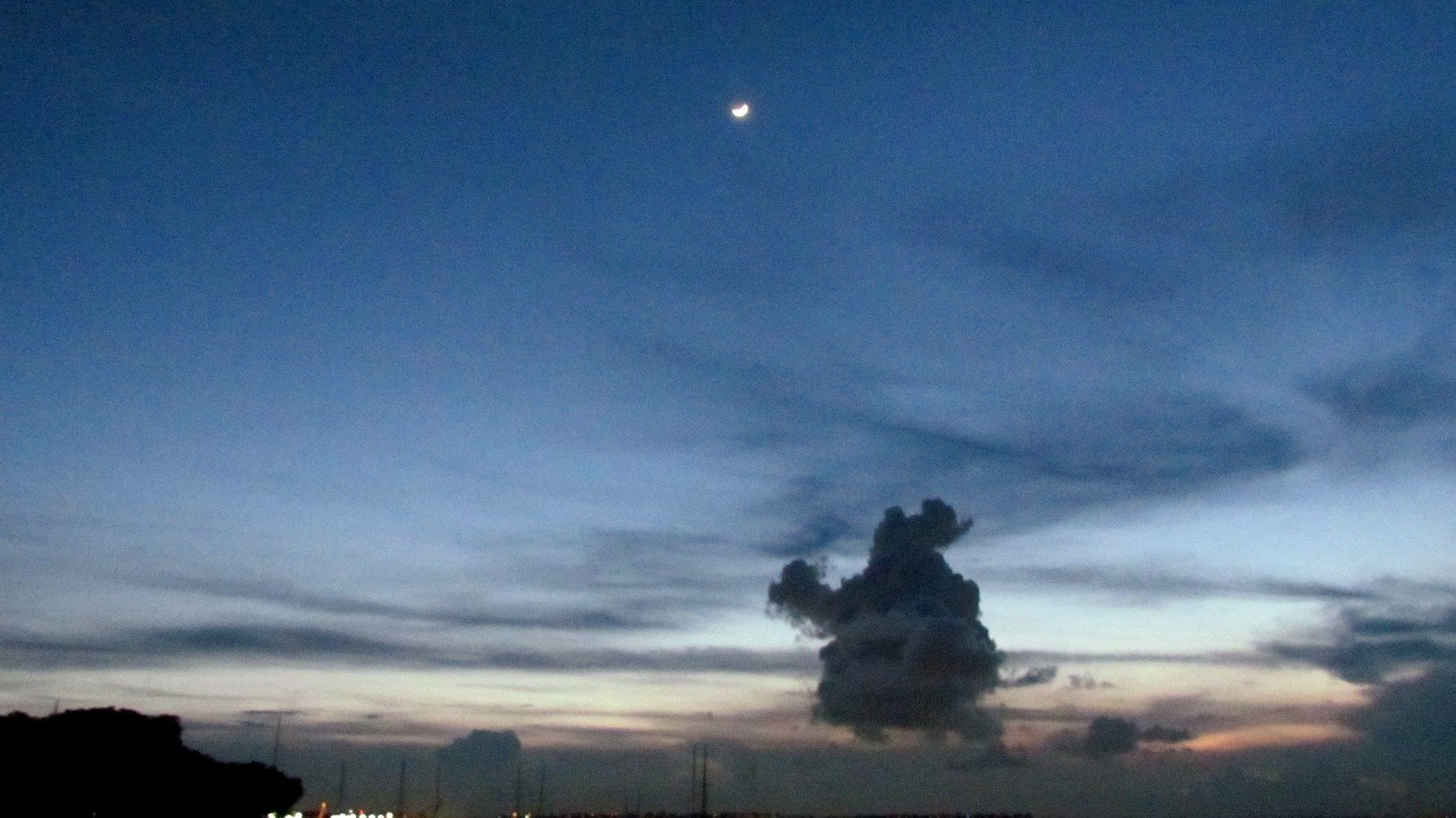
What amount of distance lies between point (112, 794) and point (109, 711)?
8.11 meters

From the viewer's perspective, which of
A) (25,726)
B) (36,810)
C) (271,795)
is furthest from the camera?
(271,795)

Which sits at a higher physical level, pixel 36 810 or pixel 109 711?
pixel 109 711

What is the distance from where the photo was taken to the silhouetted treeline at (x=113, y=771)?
90.3 m

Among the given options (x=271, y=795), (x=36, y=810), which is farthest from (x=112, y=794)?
(x=271, y=795)

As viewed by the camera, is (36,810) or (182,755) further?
(182,755)

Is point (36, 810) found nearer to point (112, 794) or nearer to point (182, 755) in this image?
point (112, 794)

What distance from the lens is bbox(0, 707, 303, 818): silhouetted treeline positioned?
296ft

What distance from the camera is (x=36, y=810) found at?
8938cm

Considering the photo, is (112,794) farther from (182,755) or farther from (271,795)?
(271,795)

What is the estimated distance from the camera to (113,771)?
9388cm

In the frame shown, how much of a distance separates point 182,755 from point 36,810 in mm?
11716

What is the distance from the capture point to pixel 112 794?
93.3m

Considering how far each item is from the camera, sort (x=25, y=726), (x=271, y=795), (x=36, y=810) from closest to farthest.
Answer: (x=36, y=810) → (x=25, y=726) → (x=271, y=795)

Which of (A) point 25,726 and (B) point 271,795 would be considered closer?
(A) point 25,726
